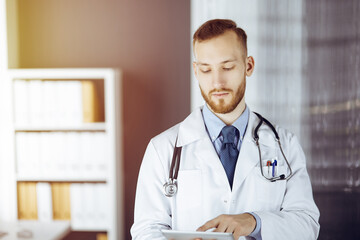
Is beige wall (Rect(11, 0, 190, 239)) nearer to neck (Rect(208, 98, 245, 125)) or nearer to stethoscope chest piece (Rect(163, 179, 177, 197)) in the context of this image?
neck (Rect(208, 98, 245, 125))

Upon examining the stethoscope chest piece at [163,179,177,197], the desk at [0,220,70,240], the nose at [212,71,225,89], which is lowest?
the desk at [0,220,70,240]

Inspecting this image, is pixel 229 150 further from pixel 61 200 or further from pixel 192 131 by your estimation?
pixel 61 200

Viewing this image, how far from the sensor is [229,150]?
142 centimetres

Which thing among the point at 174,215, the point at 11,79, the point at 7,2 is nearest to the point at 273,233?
the point at 174,215

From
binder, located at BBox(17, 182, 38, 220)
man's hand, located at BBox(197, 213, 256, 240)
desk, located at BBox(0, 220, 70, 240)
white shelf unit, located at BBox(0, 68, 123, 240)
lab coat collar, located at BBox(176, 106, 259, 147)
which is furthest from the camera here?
binder, located at BBox(17, 182, 38, 220)

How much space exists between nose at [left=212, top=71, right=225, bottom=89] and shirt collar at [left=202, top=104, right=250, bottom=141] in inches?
5.2

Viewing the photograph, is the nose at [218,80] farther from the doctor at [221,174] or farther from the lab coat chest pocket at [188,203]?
the lab coat chest pocket at [188,203]

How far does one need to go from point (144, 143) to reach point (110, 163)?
0.46 metres

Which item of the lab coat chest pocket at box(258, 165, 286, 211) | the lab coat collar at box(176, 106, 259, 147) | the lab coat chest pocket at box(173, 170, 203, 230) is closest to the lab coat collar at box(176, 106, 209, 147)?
the lab coat collar at box(176, 106, 259, 147)

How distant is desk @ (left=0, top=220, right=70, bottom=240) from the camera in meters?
2.14

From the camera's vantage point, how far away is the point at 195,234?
41.5 inches

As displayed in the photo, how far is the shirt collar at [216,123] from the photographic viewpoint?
1432 millimetres

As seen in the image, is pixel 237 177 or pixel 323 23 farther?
pixel 323 23

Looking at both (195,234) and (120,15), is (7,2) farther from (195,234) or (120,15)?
(195,234)
